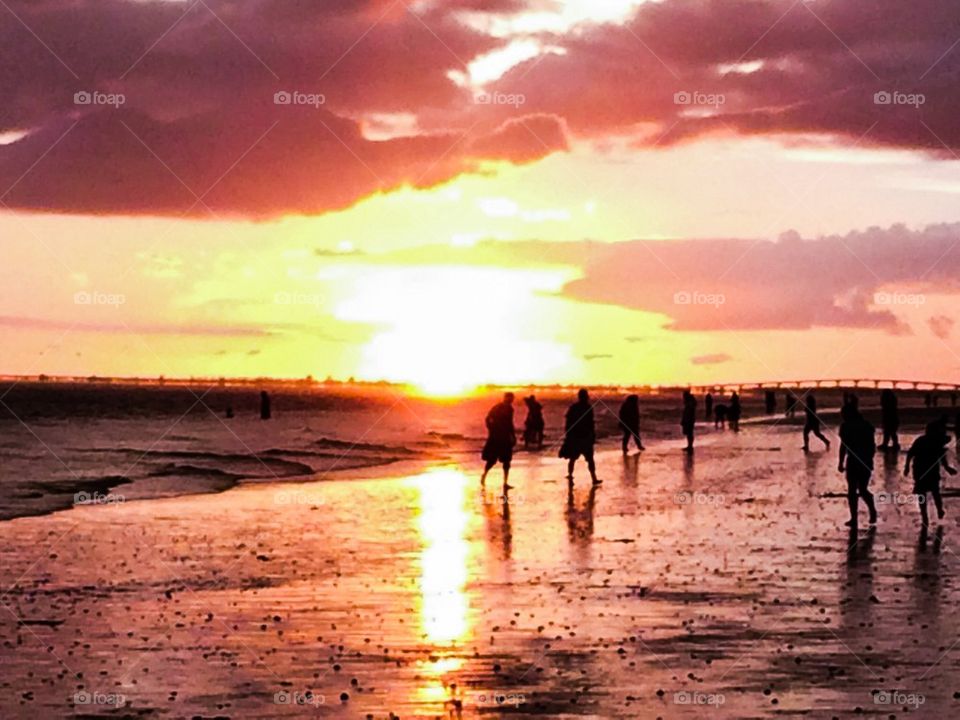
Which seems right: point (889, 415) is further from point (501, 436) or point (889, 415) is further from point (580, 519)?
point (580, 519)

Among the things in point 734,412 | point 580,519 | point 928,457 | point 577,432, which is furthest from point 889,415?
point 734,412

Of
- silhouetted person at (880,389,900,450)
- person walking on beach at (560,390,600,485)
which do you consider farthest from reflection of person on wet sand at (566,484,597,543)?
silhouetted person at (880,389,900,450)

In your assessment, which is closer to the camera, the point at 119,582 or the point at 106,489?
the point at 119,582

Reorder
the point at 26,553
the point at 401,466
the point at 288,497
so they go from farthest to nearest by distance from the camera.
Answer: the point at 401,466 < the point at 288,497 < the point at 26,553

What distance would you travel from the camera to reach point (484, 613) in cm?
1463

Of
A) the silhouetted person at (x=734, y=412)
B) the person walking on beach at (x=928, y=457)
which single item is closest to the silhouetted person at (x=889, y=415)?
the person walking on beach at (x=928, y=457)

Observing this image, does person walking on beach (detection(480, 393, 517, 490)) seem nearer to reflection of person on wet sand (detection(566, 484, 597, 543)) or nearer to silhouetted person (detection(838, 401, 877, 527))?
reflection of person on wet sand (detection(566, 484, 597, 543))

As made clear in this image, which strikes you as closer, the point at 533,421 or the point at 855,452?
the point at 855,452

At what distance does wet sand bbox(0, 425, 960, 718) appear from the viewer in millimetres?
10844

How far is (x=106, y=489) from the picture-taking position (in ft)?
116

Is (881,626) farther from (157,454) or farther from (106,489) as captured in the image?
(157,454)

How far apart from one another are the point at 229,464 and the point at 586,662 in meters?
37.0

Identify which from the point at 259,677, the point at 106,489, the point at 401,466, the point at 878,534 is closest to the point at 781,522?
the point at 878,534

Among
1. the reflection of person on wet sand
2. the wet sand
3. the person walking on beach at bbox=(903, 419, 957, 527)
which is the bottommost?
the wet sand
